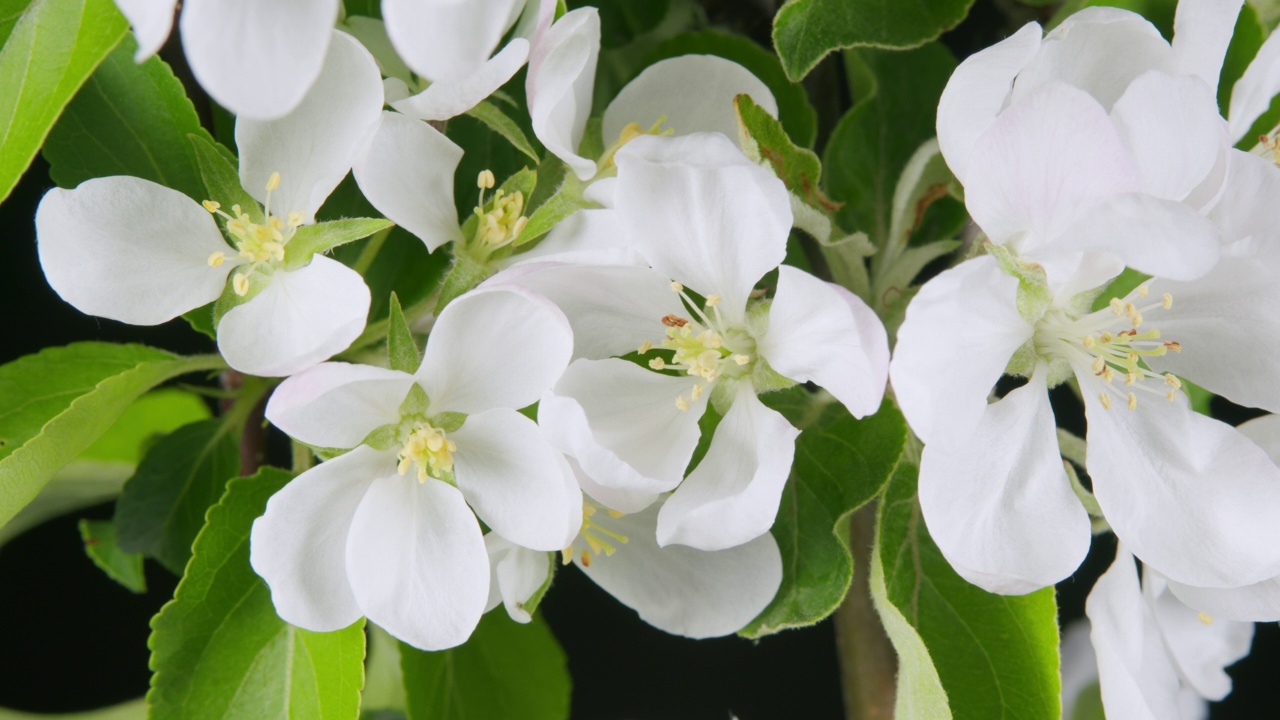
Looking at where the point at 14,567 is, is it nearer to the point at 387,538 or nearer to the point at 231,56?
the point at 387,538

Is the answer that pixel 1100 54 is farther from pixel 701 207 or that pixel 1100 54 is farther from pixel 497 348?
pixel 497 348

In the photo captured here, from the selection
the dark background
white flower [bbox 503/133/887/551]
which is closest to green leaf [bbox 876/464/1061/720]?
white flower [bbox 503/133/887/551]

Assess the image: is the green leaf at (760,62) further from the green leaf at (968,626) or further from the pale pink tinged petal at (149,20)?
the pale pink tinged petal at (149,20)

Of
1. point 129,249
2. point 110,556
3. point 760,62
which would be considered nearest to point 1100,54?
point 760,62

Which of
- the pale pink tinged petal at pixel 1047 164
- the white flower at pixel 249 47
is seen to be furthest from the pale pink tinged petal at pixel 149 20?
the pale pink tinged petal at pixel 1047 164

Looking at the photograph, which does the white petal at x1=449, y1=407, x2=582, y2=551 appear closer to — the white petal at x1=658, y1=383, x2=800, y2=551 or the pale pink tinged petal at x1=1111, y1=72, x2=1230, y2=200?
the white petal at x1=658, y1=383, x2=800, y2=551

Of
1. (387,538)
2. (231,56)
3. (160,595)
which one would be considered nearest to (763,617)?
(387,538)

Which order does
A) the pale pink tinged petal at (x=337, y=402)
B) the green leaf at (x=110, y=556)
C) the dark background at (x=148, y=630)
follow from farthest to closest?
the dark background at (x=148, y=630)
the green leaf at (x=110, y=556)
the pale pink tinged petal at (x=337, y=402)
